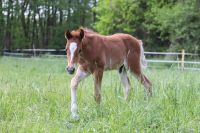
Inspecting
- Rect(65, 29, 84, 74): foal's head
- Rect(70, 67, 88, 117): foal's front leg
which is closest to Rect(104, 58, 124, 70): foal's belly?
Rect(70, 67, 88, 117): foal's front leg

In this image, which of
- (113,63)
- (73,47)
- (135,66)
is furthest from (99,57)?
(135,66)

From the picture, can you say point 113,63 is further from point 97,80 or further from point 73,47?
point 73,47

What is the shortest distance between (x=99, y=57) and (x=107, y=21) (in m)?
26.0

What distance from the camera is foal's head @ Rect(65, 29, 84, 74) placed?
5.70 m

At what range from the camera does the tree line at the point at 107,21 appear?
25234 mm

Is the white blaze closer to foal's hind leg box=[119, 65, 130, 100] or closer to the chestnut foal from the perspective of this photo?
the chestnut foal

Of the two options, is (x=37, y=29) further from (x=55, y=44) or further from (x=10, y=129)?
(x=10, y=129)

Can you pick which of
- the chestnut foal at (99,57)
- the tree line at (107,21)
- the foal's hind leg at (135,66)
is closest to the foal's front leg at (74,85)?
the chestnut foal at (99,57)

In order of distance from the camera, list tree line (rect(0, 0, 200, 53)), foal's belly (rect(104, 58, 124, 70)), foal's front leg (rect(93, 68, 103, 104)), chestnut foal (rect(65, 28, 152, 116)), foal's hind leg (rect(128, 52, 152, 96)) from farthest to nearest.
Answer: tree line (rect(0, 0, 200, 53)), foal's hind leg (rect(128, 52, 152, 96)), foal's belly (rect(104, 58, 124, 70)), foal's front leg (rect(93, 68, 103, 104)), chestnut foal (rect(65, 28, 152, 116))

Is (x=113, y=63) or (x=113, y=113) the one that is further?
(x=113, y=63)

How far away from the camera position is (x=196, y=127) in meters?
4.34

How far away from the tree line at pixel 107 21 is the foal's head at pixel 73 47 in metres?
11.1

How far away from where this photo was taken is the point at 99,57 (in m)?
6.59

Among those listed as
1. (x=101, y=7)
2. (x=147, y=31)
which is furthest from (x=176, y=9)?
(x=101, y=7)
